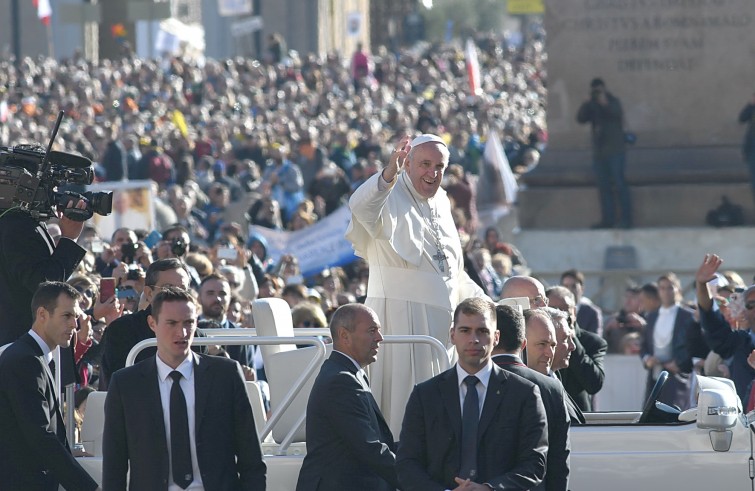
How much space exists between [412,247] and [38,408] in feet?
7.64

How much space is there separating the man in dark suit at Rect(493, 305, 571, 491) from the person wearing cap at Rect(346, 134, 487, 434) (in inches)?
55.4

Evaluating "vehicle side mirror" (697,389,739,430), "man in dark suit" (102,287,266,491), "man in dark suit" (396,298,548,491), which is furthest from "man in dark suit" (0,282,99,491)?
"vehicle side mirror" (697,389,739,430)

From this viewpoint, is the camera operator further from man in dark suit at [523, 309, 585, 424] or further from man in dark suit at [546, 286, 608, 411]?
man in dark suit at [546, 286, 608, 411]

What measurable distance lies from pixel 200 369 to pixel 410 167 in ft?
7.36

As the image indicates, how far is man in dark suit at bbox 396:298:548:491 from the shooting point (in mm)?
7348

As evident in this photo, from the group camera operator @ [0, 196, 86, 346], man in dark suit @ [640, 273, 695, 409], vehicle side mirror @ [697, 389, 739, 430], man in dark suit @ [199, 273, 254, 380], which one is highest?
camera operator @ [0, 196, 86, 346]

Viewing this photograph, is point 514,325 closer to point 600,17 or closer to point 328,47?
point 600,17

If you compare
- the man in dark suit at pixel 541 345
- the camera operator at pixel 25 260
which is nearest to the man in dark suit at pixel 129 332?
the camera operator at pixel 25 260

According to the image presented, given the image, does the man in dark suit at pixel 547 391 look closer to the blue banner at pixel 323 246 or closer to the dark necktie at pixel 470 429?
the dark necktie at pixel 470 429

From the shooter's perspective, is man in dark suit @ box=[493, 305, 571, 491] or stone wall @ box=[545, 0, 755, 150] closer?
man in dark suit @ box=[493, 305, 571, 491]

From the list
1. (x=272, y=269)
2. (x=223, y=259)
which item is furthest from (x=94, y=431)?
(x=272, y=269)

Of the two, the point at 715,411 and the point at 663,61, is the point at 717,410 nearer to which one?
the point at 715,411

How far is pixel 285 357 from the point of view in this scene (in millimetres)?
8695

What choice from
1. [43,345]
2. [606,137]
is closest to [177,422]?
[43,345]
